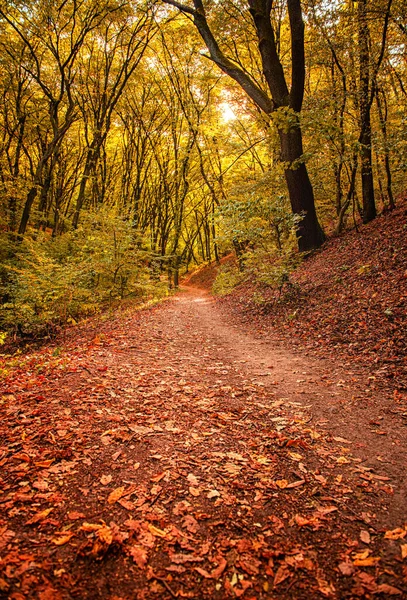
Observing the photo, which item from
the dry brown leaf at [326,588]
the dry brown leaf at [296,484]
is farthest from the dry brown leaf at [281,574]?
the dry brown leaf at [296,484]

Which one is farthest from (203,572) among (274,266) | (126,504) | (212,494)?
(274,266)

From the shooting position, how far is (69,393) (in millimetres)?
3748

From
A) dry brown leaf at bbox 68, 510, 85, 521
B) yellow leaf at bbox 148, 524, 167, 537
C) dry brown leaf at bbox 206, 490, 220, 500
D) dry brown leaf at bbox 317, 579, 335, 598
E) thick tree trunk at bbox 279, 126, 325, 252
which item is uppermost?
thick tree trunk at bbox 279, 126, 325, 252

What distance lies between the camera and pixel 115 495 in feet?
7.16

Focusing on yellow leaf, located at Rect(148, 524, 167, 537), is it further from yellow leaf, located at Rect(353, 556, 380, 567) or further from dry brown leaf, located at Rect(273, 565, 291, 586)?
yellow leaf, located at Rect(353, 556, 380, 567)

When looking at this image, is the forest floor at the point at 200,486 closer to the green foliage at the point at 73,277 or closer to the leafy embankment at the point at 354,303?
the leafy embankment at the point at 354,303

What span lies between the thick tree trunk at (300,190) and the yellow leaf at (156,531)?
29.5 ft

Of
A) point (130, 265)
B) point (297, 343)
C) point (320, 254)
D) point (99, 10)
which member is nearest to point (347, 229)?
point (320, 254)

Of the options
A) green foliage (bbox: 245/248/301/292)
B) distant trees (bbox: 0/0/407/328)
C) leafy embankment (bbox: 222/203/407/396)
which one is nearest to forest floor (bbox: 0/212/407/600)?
leafy embankment (bbox: 222/203/407/396)

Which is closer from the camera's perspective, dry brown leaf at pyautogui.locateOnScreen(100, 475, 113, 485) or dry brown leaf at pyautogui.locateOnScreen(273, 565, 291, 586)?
dry brown leaf at pyautogui.locateOnScreen(273, 565, 291, 586)

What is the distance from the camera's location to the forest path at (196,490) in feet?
5.41

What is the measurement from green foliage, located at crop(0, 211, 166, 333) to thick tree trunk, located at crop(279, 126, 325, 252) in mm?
6064

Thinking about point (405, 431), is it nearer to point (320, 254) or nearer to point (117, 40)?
point (320, 254)

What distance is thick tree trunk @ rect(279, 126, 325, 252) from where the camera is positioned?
958 cm
